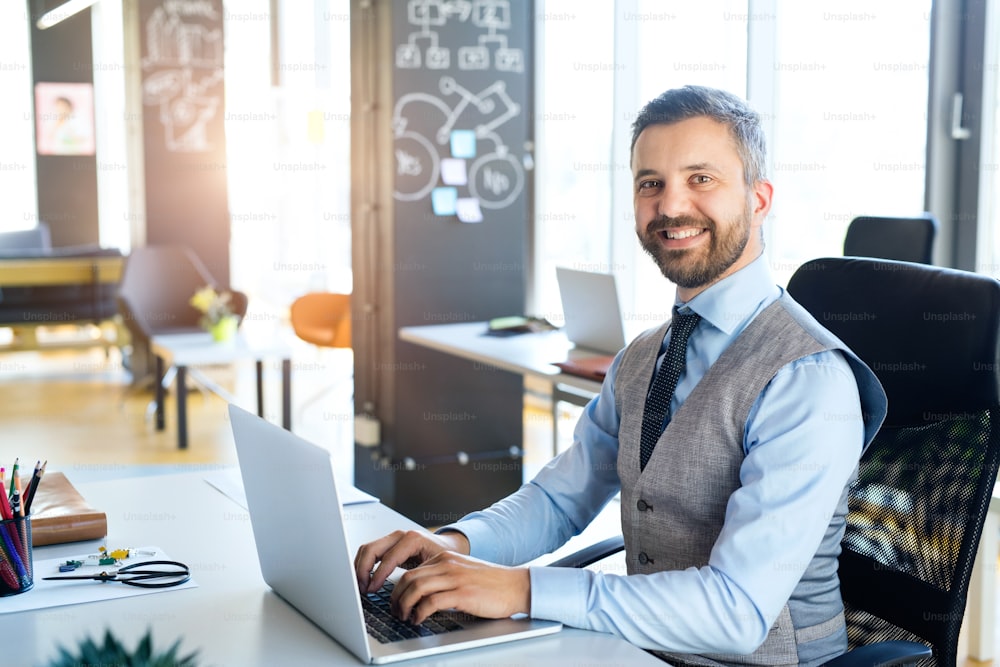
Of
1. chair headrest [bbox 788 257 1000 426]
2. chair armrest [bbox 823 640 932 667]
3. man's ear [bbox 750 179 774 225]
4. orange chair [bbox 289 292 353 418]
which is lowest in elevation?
orange chair [bbox 289 292 353 418]

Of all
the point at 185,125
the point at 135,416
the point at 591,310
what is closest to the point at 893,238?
the point at 591,310

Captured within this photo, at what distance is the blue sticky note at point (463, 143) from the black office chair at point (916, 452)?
2882 mm

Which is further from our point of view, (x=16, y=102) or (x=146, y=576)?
(x=16, y=102)

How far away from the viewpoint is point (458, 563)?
1.49 m

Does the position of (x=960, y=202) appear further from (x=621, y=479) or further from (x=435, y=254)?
(x=621, y=479)

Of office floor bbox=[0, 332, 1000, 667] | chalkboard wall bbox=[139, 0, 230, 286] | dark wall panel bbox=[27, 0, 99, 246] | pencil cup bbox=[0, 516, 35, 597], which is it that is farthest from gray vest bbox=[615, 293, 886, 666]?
dark wall panel bbox=[27, 0, 99, 246]

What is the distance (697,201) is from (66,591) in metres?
1.10

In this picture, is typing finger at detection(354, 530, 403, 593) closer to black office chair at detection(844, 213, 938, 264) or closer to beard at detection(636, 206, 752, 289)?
beard at detection(636, 206, 752, 289)

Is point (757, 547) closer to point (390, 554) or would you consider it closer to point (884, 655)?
point (884, 655)

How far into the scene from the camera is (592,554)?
6.34 ft

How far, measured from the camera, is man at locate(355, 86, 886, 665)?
1.48 metres

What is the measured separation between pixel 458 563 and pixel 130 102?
23.5ft

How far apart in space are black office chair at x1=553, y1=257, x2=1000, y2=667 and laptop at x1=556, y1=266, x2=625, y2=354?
5.65 ft

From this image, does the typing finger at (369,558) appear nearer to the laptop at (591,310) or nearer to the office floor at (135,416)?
the laptop at (591,310)
